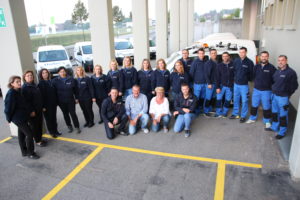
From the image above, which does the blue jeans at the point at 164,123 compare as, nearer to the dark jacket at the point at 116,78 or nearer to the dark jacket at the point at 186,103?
the dark jacket at the point at 186,103

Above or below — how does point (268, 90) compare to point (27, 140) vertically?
above

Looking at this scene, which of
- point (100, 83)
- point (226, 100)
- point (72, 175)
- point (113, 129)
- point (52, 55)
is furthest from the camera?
point (52, 55)

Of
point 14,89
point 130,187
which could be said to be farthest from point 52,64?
point 130,187

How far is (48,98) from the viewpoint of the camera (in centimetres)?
643

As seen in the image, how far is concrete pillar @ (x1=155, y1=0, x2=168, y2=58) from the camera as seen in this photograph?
14383mm

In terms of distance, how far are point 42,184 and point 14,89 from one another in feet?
6.89

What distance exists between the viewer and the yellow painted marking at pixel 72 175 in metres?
4.42

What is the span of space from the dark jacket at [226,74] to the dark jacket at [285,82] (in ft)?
4.60

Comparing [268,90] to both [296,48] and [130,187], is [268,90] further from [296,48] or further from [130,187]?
[130,187]

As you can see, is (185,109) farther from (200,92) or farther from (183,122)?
(200,92)

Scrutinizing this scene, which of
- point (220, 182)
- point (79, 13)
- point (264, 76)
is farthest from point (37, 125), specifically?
point (79, 13)

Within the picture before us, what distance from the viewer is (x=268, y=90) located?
6.38 m

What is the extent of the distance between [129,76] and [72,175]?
346 centimetres

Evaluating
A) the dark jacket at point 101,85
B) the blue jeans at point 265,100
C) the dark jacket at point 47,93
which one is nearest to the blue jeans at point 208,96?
the blue jeans at point 265,100
